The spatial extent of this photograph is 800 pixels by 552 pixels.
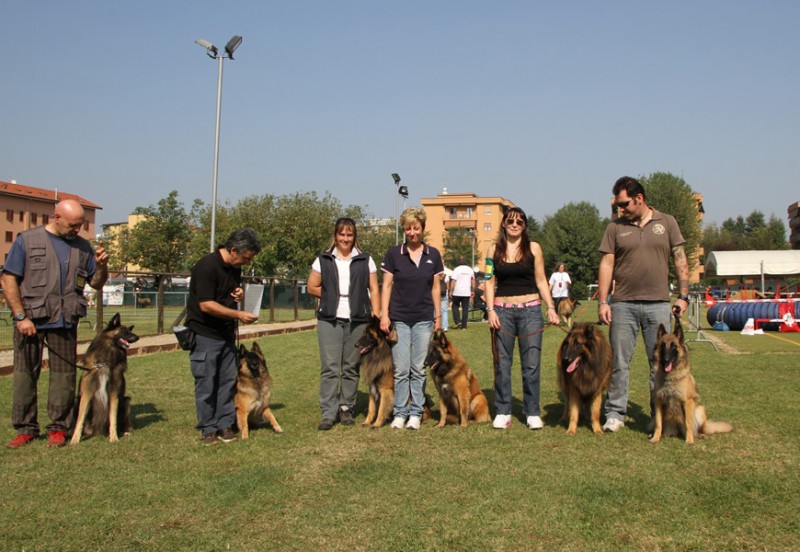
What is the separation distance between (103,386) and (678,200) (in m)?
58.7

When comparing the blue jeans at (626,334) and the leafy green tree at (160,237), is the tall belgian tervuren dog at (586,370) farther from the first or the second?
the leafy green tree at (160,237)

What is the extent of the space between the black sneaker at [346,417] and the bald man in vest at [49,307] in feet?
7.87

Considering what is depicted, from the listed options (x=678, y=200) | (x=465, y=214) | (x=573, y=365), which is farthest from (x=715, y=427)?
(x=465, y=214)

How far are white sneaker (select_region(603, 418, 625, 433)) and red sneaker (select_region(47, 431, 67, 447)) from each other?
4711 mm

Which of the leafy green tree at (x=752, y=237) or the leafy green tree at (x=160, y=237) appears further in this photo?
the leafy green tree at (x=752, y=237)

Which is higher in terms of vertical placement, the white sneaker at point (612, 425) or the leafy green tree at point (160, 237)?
the leafy green tree at point (160, 237)

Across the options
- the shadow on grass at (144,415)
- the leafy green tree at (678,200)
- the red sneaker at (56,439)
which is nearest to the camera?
the red sneaker at (56,439)

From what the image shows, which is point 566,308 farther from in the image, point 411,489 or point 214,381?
point 411,489

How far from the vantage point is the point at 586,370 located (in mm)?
5668

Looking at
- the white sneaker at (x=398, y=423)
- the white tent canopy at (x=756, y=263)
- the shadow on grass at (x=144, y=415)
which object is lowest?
the shadow on grass at (x=144, y=415)

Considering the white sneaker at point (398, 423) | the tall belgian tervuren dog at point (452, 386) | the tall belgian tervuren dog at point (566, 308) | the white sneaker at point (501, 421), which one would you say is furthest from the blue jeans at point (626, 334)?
the tall belgian tervuren dog at point (566, 308)

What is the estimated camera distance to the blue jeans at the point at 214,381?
17.9 feet

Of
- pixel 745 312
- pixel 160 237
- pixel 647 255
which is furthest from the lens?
pixel 160 237

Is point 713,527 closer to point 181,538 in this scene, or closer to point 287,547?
point 287,547
